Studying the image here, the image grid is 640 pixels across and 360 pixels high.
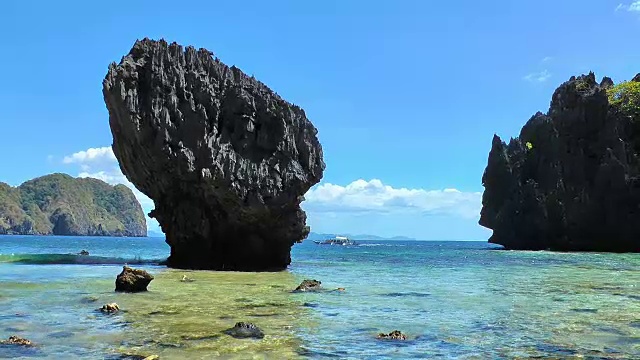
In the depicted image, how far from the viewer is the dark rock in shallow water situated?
8131 cm

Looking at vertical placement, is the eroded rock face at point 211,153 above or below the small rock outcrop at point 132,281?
above

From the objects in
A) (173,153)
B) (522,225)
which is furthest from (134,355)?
(522,225)

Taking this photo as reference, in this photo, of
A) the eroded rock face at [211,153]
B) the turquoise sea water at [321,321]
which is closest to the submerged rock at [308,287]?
the turquoise sea water at [321,321]

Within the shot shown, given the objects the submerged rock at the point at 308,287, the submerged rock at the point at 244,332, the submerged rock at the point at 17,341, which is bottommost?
the submerged rock at the point at 17,341

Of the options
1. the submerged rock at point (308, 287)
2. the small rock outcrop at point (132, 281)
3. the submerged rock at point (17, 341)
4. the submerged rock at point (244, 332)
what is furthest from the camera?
the submerged rock at point (308, 287)

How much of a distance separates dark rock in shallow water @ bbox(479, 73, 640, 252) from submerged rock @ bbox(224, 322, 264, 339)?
8089cm

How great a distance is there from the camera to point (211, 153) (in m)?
34.1

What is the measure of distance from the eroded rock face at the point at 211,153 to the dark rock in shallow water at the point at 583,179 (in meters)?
62.2

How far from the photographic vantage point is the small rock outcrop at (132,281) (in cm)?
2025

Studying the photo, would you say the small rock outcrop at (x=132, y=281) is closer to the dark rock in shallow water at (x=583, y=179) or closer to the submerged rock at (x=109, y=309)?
the submerged rock at (x=109, y=309)

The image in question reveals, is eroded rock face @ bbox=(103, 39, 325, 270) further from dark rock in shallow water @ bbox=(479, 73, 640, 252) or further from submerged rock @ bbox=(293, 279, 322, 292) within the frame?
dark rock in shallow water @ bbox=(479, 73, 640, 252)

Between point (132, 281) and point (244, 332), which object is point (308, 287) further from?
point (244, 332)

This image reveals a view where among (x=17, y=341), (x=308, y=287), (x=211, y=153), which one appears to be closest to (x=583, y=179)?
(x=211, y=153)

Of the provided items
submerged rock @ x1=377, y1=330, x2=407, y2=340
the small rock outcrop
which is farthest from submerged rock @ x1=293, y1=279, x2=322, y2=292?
submerged rock @ x1=377, y1=330, x2=407, y2=340
